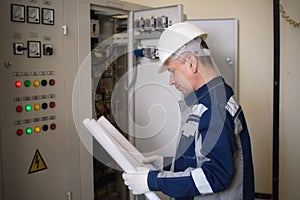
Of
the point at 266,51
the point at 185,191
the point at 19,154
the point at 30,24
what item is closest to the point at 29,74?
the point at 30,24

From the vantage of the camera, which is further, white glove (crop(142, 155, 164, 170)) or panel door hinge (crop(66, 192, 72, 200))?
panel door hinge (crop(66, 192, 72, 200))

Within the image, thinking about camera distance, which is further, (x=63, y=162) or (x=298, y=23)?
(x=298, y=23)

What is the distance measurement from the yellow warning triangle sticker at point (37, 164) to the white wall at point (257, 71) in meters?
1.59

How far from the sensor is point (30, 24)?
1409 millimetres

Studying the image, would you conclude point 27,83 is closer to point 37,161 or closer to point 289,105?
point 37,161

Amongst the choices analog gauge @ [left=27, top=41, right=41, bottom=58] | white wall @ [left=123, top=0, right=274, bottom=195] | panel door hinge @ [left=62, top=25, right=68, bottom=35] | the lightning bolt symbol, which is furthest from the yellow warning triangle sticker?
white wall @ [left=123, top=0, right=274, bottom=195]

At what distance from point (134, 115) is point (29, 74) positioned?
35.4 inches

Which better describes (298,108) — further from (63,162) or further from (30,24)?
(30,24)

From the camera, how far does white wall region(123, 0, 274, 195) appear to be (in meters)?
2.41

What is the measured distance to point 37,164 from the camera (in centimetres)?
147

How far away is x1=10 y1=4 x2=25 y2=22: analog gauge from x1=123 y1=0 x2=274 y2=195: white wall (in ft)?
5.16

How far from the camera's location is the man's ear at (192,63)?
3.98ft

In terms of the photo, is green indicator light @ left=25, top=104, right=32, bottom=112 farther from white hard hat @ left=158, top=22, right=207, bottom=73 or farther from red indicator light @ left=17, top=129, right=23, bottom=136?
white hard hat @ left=158, top=22, right=207, bottom=73

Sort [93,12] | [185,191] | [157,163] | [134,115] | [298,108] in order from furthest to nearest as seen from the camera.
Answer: [298,108], [134,115], [93,12], [157,163], [185,191]
